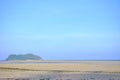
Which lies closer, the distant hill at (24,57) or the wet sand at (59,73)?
the wet sand at (59,73)

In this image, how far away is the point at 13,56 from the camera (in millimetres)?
177625

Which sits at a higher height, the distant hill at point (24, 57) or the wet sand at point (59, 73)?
the distant hill at point (24, 57)

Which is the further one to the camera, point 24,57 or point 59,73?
point 24,57

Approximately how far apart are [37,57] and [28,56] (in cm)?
790

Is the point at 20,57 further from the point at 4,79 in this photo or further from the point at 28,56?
the point at 4,79

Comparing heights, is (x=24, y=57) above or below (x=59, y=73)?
above

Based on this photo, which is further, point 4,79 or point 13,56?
point 13,56

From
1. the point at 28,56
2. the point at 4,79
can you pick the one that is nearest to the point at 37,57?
the point at 28,56

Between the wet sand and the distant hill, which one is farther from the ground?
the distant hill

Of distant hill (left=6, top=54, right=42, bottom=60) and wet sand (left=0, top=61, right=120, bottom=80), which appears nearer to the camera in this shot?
wet sand (left=0, top=61, right=120, bottom=80)

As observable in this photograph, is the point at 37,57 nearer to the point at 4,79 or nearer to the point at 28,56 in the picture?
the point at 28,56

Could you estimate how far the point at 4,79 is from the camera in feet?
72.9

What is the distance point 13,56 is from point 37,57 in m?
17.6

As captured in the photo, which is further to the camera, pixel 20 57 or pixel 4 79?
pixel 20 57
